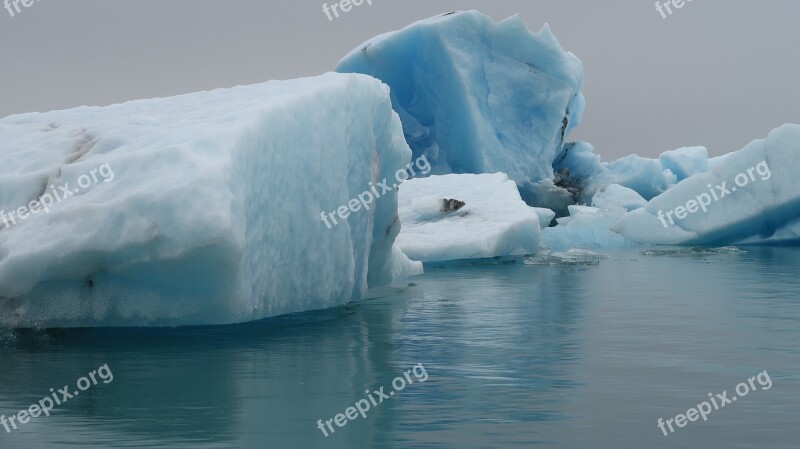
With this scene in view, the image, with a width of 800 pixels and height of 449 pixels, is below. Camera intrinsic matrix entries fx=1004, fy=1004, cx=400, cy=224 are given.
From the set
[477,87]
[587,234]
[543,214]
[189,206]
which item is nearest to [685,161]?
[477,87]

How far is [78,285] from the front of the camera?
6.59 meters

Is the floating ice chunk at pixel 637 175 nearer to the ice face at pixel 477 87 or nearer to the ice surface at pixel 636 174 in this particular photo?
the ice surface at pixel 636 174

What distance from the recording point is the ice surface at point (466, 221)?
14.1m

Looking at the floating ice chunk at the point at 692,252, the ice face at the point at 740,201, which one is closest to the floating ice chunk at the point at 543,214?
the ice face at the point at 740,201

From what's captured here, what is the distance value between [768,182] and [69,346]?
14787mm

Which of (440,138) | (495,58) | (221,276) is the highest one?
(495,58)

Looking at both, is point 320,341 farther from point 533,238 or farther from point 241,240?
point 533,238

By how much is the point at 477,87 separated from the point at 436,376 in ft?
58.8

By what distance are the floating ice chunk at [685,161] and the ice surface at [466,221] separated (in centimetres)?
1476

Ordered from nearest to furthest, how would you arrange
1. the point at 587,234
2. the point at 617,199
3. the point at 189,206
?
the point at 189,206 < the point at 587,234 < the point at 617,199

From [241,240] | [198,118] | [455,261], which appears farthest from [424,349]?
[455,261]

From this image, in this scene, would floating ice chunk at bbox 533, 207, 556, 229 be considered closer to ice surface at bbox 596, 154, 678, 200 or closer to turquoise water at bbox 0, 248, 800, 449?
ice surface at bbox 596, 154, 678, 200

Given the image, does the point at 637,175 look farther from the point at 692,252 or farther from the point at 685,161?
the point at 692,252

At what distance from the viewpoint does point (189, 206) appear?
6152mm
